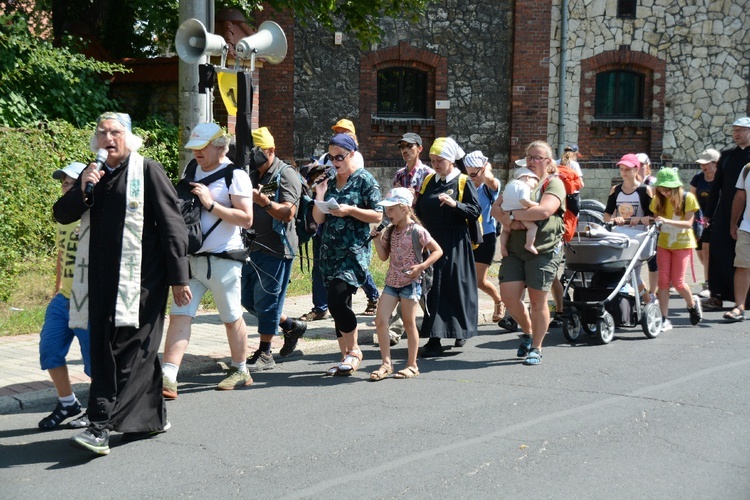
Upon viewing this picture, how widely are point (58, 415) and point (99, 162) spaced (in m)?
1.88

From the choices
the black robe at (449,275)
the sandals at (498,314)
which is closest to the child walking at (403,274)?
the black robe at (449,275)

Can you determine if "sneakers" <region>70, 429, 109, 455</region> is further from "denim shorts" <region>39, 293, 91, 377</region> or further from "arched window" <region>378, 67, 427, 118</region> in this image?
"arched window" <region>378, 67, 427, 118</region>

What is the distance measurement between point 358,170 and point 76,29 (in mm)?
9520

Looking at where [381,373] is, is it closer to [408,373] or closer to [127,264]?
[408,373]

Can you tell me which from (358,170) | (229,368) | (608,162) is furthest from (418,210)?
(608,162)

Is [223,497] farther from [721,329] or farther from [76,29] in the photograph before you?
[76,29]

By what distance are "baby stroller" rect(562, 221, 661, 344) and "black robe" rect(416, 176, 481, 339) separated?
4.76ft

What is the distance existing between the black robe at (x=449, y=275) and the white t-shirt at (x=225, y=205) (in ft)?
7.26

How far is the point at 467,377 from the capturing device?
7.98 meters

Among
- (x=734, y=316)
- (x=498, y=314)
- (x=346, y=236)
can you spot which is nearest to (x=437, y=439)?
(x=346, y=236)

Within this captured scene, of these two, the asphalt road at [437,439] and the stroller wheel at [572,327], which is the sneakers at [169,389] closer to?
the asphalt road at [437,439]

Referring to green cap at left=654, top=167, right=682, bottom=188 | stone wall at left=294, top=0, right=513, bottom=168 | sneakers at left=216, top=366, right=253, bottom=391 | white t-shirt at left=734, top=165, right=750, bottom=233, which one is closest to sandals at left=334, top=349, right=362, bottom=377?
sneakers at left=216, top=366, right=253, bottom=391

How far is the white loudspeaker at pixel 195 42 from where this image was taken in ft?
29.7

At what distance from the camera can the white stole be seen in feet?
18.7
